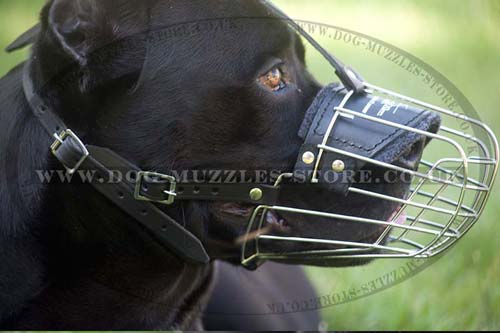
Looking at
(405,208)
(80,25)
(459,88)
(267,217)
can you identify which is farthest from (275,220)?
(459,88)

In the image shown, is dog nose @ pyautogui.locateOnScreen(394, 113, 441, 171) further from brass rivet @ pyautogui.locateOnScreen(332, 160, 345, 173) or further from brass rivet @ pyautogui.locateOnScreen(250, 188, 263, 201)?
brass rivet @ pyautogui.locateOnScreen(250, 188, 263, 201)

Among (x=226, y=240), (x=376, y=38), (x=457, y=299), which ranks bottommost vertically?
(x=457, y=299)

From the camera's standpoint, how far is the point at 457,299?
7.77 feet

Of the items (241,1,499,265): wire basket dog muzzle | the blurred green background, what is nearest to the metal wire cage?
(241,1,499,265): wire basket dog muzzle

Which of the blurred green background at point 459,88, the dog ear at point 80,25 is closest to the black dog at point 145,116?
the dog ear at point 80,25

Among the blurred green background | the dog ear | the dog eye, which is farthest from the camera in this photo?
the blurred green background

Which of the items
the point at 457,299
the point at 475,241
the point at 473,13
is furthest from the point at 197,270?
the point at 473,13

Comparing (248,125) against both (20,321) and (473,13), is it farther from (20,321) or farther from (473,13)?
(473,13)

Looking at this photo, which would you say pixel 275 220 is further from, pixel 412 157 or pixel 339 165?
pixel 412 157

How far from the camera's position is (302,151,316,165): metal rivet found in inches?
57.3

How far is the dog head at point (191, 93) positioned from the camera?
4.82 ft

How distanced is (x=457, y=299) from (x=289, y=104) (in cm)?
124

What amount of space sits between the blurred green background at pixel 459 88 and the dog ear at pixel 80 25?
899mm

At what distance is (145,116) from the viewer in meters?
1.48
